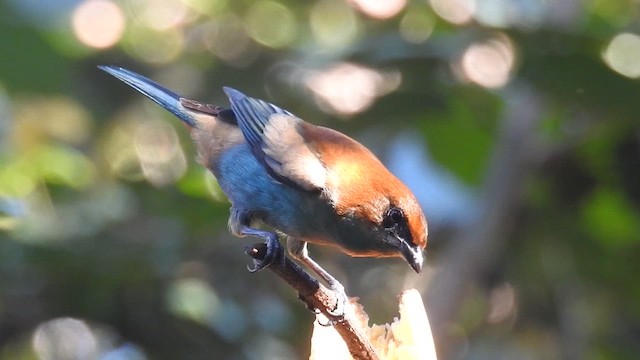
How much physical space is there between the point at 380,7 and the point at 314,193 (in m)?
1.88

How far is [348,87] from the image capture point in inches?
186

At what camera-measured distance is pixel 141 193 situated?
183 inches

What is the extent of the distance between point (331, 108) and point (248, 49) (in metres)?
0.78

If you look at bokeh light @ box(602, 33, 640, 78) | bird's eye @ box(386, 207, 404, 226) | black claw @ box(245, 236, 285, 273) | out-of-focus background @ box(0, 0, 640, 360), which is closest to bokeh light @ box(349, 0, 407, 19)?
out-of-focus background @ box(0, 0, 640, 360)

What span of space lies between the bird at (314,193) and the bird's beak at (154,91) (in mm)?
296

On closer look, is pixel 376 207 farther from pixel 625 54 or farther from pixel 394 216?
pixel 625 54

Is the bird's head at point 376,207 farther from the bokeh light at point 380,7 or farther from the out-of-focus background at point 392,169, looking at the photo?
the bokeh light at point 380,7

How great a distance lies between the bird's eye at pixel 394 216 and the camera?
3082mm

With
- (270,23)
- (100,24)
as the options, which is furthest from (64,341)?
(270,23)

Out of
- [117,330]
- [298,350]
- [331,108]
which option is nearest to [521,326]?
[298,350]

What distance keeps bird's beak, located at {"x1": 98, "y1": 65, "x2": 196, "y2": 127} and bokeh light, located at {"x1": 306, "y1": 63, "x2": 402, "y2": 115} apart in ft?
2.55

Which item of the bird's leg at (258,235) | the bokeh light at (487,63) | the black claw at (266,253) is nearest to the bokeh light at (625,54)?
the bokeh light at (487,63)

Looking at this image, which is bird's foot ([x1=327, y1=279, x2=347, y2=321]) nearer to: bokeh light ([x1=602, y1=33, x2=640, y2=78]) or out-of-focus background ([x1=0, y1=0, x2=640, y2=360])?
out-of-focus background ([x1=0, y1=0, x2=640, y2=360])

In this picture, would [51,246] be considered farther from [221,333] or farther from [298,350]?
[298,350]
